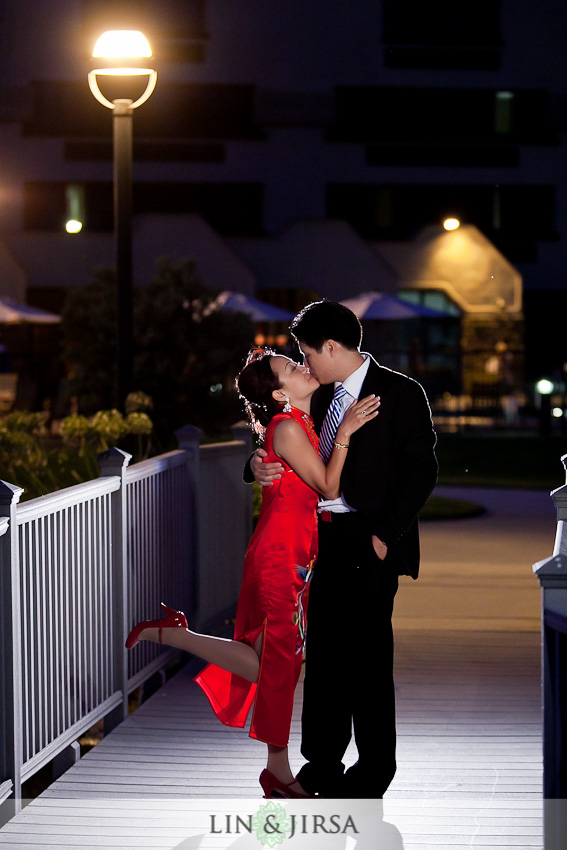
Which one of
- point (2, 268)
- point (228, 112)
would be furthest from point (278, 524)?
point (228, 112)

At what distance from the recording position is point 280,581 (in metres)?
5.02

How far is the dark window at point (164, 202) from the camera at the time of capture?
39.4m

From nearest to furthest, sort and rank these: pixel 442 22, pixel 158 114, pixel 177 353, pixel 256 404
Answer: pixel 256 404 < pixel 177 353 < pixel 158 114 < pixel 442 22

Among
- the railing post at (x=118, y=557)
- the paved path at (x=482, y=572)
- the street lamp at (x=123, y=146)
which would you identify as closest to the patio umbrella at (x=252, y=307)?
the paved path at (x=482, y=572)

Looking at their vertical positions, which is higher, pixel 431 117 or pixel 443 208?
pixel 431 117

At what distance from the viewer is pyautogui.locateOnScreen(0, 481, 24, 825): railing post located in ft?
15.2

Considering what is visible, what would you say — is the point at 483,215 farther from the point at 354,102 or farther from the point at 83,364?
the point at 83,364

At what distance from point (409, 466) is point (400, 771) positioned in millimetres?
1577

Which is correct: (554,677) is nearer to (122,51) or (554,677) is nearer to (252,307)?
(122,51)

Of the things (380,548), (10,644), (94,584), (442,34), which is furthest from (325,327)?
(442,34)

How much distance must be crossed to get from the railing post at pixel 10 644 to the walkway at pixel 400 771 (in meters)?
→ 0.29

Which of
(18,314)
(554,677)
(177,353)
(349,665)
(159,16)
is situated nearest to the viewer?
(554,677)

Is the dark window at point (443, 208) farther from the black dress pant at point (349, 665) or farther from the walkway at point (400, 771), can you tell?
the black dress pant at point (349, 665)

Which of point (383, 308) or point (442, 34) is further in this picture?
point (442, 34)
